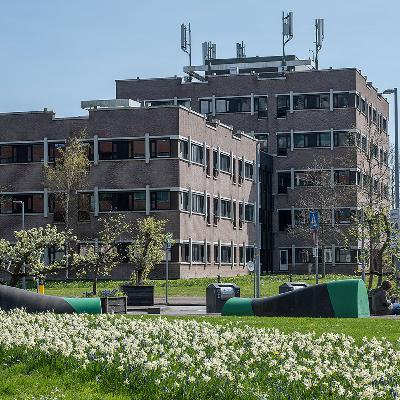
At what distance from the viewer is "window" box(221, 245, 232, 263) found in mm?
83475

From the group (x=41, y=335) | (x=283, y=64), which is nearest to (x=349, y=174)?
(x=283, y=64)

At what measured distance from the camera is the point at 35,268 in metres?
36.3

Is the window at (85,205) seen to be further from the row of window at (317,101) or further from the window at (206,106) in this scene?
the row of window at (317,101)

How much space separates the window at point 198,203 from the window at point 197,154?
8.25 ft

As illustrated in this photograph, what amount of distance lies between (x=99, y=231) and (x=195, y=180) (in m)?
8.03

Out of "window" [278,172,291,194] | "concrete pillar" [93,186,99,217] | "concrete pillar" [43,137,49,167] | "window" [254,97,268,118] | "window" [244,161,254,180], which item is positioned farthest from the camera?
"window" [254,97,268,118]

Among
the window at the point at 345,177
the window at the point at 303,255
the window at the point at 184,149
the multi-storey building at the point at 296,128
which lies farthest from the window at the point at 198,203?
the window at the point at 345,177

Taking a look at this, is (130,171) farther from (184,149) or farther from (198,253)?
(198,253)

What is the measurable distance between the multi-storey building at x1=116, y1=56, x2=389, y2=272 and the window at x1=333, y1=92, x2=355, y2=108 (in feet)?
0.29

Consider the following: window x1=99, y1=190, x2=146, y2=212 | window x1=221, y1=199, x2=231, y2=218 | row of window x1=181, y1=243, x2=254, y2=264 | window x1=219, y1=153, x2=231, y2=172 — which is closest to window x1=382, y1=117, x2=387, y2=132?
row of window x1=181, y1=243, x2=254, y2=264

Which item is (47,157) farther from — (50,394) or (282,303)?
(50,394)

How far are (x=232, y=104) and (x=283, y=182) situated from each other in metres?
8.83

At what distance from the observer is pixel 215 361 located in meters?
13.3

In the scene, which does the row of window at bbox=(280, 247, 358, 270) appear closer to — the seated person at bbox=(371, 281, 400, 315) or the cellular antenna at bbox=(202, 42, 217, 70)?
the cellular antenna at bbox=(202, 42, 217, 70)
